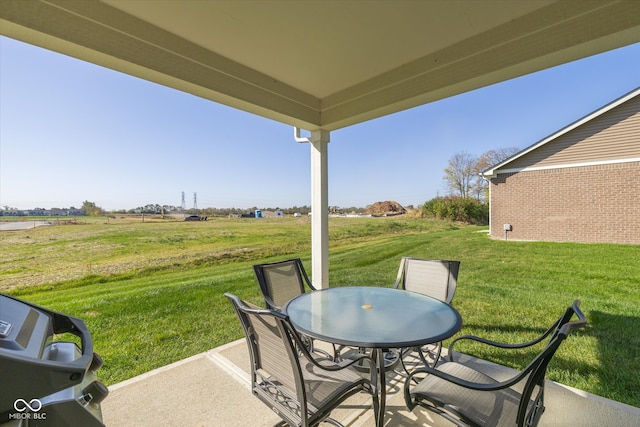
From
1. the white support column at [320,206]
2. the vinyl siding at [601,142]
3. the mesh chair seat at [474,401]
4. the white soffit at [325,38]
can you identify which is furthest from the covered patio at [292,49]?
the vinyl siding at [601,142]

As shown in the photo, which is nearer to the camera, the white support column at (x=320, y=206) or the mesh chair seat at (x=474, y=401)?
the mesh chair seat at (x=474, y=401)

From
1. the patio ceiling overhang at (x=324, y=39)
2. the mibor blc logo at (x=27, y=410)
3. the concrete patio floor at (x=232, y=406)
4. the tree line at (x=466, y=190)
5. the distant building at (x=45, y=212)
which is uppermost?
the patio ceiling overhang at (x=324, y=39)

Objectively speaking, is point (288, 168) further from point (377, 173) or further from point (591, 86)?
point (591, 86)

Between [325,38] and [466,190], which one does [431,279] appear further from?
[466,190]

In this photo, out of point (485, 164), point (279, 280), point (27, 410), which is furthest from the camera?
point (485, 164)

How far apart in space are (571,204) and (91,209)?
688 centimetres

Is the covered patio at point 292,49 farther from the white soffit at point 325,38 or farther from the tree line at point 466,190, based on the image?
the tree line at point 466,190

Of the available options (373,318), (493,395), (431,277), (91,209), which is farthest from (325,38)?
(91,209)

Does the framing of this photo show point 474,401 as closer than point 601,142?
Yes

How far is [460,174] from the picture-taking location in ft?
16.2

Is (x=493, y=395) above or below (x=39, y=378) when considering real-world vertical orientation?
below

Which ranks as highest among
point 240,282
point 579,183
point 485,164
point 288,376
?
point 485,164

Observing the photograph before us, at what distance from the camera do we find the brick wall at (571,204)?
344 cm

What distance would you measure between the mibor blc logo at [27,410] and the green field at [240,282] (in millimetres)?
1981
